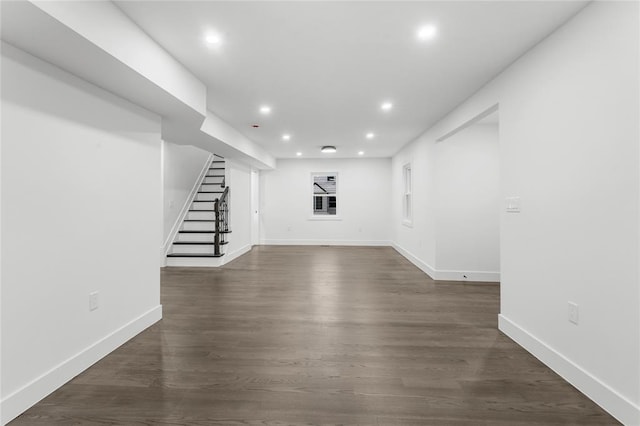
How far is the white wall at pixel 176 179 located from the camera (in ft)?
19.4

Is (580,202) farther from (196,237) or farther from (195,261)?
(196,237)

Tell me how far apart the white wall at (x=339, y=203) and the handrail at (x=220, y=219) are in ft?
8.04

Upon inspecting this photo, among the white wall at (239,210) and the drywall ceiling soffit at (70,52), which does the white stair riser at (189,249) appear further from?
the drywall ceiling soffit at (70,52)

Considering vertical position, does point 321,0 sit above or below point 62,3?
above

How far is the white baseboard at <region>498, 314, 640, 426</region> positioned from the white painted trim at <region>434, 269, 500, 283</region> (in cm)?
204

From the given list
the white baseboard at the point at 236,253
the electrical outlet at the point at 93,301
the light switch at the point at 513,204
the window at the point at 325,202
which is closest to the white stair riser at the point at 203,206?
the white baseboard at the point at 236,253

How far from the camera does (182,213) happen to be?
21.5 ft

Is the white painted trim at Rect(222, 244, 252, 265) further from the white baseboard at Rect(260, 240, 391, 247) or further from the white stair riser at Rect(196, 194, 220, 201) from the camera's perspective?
the white stair riser at Rect(196, 194, 220, 201)

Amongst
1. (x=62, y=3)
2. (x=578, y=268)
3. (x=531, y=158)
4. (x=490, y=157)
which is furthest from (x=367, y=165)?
(x=62, y=3)

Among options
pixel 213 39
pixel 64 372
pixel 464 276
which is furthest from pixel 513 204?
pixel 64 372

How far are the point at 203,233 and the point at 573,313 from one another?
5.74 metres

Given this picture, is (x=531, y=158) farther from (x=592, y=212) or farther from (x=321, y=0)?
(x=321, y=0)

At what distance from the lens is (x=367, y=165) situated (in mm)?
8570

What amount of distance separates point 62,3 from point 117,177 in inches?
52.2
